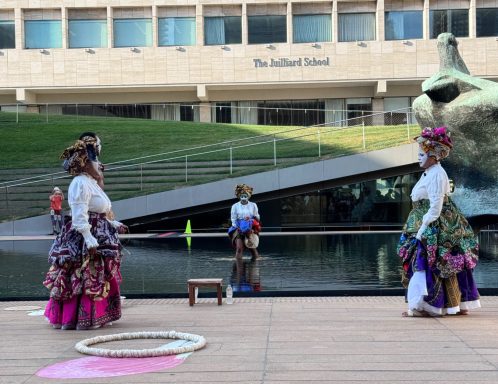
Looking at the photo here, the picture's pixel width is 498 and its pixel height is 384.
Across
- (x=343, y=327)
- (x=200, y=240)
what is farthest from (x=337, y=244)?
(x=343, y=327)

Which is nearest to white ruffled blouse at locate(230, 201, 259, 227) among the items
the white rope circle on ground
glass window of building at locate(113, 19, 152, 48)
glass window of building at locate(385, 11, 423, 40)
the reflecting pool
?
the reflecting pool

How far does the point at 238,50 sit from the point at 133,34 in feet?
22.1

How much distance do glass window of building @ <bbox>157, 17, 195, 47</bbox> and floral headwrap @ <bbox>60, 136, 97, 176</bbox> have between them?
41.7 meters

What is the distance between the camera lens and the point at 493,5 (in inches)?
1873

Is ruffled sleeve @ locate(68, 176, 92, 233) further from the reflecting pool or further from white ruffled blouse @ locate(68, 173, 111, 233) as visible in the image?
the reflecting pool

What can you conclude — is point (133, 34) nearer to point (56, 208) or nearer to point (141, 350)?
point (56, 208)

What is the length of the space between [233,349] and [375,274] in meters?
6.69

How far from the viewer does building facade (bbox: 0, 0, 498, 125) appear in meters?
47.6

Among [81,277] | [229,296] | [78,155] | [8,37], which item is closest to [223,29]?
[8,37]

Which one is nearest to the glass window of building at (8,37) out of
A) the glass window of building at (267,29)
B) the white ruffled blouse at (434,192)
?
the glass window of building at (267,29)

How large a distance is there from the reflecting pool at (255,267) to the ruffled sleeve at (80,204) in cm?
301

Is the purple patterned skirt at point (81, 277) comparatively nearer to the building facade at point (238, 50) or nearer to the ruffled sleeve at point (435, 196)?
the ruffled sleeve at point (435, 196)

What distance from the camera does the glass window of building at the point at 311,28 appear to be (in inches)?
1908

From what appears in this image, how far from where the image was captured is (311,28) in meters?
48.5
